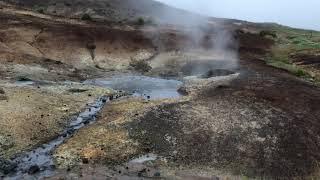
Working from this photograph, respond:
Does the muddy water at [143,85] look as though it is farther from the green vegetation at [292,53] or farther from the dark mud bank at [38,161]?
the green vegetation at [292,53]

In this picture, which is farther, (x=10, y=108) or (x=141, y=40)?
(x=141, y=40)

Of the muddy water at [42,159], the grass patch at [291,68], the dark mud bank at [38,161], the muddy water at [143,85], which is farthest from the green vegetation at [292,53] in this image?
the dark mud bank at [38,161]

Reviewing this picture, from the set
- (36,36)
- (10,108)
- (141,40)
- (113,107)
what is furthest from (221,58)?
(10,108)

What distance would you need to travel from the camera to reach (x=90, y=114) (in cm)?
3347

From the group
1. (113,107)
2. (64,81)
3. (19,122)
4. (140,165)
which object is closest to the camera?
(140,165)

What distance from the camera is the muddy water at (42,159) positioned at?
24.8m

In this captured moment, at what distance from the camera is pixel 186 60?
51906 mm

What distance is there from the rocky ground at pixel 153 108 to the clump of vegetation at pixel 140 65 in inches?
3.5

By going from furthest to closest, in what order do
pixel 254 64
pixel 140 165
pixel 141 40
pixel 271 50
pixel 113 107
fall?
pixel 271 50
pixel 141 40
pixel 254 64
pixel 113 107
pixel 140 165

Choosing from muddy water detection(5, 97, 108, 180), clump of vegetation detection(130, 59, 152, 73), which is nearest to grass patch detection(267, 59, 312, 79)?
clump of vegetation detection(130, 59, 152, 73)

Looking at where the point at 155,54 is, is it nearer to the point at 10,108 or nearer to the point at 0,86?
the point at 0,86

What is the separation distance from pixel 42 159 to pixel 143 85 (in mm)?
17594

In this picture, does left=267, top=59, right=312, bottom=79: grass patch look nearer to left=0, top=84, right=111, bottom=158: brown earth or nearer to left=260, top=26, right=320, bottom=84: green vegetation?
left=260, top=26, right=320, bottom=84: green vegetation

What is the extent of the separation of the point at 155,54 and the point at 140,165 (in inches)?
1081
